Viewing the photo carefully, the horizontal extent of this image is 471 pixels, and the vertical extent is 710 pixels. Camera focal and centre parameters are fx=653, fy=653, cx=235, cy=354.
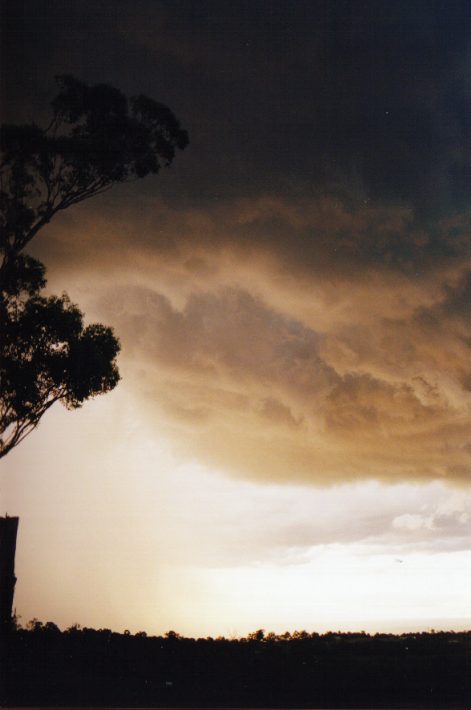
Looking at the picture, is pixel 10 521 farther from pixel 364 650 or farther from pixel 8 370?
pixel 364 650

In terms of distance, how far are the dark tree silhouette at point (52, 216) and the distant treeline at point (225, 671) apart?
17.0 feet

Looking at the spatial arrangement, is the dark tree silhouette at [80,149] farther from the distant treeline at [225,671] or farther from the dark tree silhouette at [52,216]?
the distant treeline at [225,671]

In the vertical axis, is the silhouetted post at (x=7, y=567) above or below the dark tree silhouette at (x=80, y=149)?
below

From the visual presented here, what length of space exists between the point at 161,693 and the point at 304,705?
9.03 feet

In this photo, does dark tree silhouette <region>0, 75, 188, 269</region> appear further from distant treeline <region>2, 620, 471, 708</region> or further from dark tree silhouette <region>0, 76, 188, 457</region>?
distant treeline <region>2, 620, 471, 708</region>

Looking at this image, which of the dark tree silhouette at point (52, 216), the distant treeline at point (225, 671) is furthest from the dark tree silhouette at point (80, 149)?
the distant treeline at point (225, 671)

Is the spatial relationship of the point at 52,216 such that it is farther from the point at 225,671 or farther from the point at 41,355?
the point at 225,671

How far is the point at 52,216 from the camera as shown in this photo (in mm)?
16531

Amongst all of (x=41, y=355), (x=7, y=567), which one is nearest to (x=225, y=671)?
(x=7, y=567)

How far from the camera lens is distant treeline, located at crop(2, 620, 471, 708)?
12.3 m

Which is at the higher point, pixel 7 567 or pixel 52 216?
pixel 52 216

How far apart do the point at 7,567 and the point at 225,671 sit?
18.6 ft

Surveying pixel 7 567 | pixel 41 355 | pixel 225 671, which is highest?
pixel 41 355

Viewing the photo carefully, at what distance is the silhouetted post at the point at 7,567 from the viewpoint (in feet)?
49.7
